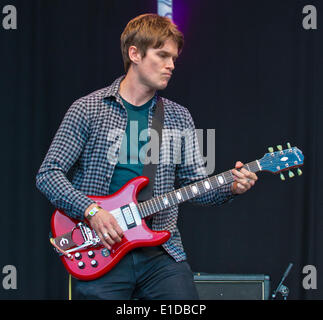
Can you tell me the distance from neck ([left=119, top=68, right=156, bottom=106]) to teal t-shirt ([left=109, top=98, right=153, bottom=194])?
4 cm

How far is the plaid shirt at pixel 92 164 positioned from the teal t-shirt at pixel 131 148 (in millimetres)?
37

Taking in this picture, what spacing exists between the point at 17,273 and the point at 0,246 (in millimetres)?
249

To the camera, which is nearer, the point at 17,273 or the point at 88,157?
the point at 88,157

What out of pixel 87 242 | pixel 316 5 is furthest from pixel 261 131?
pixel 87 242

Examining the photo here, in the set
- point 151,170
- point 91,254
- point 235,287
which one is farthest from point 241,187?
point 235,287

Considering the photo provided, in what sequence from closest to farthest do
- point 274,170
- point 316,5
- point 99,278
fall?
1. point 99,278
2. point 274,170
3. point 316,5

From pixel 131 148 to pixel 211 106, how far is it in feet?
5.38

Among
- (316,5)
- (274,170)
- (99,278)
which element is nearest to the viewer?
(99,278)

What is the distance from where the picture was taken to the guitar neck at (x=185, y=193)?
2717 mm

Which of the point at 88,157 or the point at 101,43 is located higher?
the point at 101,43

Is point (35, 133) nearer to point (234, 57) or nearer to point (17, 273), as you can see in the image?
point (17, 273)

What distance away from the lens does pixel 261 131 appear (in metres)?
4.29

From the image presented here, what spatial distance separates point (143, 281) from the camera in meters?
2.66

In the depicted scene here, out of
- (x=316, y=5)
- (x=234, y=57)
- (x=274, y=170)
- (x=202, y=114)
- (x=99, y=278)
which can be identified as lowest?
(x=99, y=278)
